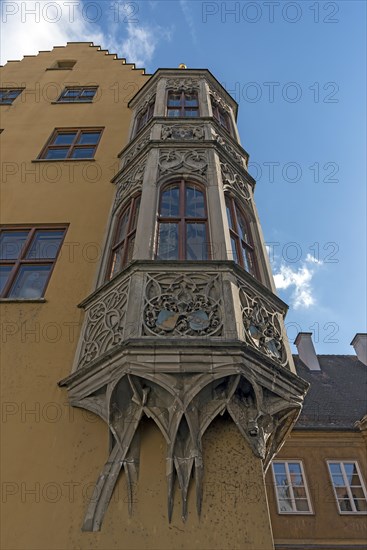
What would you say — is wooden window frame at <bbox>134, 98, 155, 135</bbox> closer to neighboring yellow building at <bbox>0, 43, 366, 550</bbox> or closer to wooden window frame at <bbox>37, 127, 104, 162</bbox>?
wooden window frame at <bbox>37, 127, 104, 162</bbox>

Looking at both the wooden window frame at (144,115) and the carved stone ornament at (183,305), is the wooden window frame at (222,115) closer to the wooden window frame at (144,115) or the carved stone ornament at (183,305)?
the wooden window frame at (144,115)

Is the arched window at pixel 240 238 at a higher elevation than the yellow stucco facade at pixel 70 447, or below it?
→ higher

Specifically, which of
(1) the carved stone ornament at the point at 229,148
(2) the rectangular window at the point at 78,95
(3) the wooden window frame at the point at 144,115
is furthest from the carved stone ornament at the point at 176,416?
(2) the rectangular window at the point at 78,95

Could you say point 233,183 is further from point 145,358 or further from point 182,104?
point 145,358

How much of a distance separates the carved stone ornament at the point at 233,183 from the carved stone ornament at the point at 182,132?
994 mm

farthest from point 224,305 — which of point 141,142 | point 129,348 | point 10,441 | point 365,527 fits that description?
point 365,527

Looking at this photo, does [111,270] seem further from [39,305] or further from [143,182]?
[143,182]

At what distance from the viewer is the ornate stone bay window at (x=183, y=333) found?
495 centimetres

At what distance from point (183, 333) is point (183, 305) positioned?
1.58ft

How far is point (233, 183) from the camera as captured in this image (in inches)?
343

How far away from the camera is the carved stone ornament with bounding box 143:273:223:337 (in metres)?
5.39

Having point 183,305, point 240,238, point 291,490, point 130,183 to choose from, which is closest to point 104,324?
point 183,305

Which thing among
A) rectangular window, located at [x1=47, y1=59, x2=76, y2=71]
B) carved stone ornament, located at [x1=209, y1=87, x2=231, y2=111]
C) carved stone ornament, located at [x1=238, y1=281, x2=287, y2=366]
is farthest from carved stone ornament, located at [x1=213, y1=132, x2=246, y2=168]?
rectangular window, located at [x1=47, y1=59, x2=76, y2=71]

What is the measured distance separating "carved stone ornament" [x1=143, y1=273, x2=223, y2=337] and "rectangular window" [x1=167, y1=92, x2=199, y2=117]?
642cm
